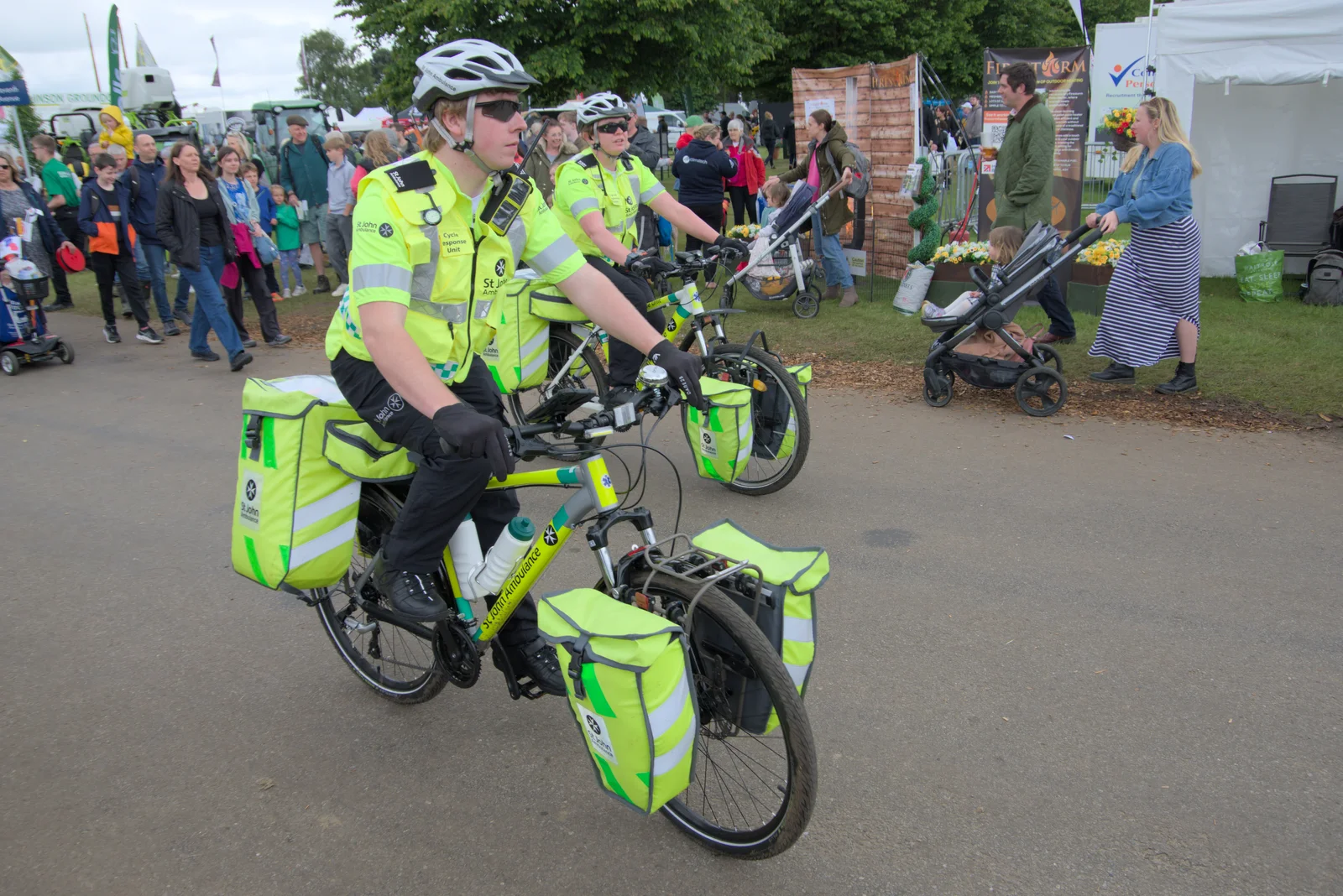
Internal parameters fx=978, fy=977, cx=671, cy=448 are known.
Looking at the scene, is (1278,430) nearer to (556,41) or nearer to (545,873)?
(545,873)

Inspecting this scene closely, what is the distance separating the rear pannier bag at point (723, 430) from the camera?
520 centimetres

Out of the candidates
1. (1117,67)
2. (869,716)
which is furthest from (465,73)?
(1117,67)

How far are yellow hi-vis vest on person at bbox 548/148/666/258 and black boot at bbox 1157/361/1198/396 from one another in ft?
12.8

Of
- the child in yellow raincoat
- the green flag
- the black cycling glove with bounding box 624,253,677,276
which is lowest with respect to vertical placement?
the black cycling glove with bounding box 624,253,677,276

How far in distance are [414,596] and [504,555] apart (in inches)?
14.1

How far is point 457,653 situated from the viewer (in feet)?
11.1

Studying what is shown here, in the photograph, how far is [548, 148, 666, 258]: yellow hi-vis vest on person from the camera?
5883 mm

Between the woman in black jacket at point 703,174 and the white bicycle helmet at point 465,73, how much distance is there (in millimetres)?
8921

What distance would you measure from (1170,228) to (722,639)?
19.3 ft

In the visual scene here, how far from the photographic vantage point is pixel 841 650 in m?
4.03

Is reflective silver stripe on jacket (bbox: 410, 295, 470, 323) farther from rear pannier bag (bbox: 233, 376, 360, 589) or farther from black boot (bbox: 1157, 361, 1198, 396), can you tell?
black boot (bbox: 1157, 361, 1198, 396)

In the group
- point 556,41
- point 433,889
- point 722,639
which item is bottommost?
point 433,889

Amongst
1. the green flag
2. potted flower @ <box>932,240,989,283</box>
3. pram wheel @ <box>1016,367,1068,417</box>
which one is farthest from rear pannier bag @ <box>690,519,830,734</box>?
the green flag

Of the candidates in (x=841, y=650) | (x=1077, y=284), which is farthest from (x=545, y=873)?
(x=1077, y=284)
